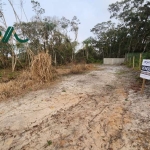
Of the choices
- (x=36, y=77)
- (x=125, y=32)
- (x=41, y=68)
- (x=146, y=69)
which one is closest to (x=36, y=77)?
(x=36, y=77)

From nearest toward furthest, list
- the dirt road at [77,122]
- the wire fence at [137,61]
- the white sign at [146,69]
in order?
the dirt road at [77,122]
the white sign at [146,69]
the wire fence at [137,61]

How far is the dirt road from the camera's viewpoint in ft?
5.64

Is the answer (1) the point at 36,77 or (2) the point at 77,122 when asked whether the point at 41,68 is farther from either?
(2) the point at 77,122

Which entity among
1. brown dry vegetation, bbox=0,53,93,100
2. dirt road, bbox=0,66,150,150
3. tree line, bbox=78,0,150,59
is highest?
tree line, bbox=78,0,150,59

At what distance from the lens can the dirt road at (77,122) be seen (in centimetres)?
172

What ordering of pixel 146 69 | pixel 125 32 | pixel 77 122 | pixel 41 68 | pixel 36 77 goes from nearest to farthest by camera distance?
1. pixel 77 122
2. pixel 146 69
3. pixel 36 77
4. pixel 41 68
5. pixel 125 32

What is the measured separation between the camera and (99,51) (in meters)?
19.4

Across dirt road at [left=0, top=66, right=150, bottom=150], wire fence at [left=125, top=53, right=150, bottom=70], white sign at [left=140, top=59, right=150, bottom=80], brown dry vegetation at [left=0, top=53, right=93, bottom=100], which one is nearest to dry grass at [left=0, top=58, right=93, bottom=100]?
brown dry vegetation at [left=0, top=53, right=93, bottom=100]

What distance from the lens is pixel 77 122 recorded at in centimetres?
221

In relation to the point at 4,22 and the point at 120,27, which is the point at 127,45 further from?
the point at 4,22

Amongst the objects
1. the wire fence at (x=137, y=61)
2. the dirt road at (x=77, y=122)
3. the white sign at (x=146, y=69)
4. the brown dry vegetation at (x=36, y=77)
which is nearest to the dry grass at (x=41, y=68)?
the brown dry vegetation at (x=36, y=77)

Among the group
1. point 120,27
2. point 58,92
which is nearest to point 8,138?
point 58,92

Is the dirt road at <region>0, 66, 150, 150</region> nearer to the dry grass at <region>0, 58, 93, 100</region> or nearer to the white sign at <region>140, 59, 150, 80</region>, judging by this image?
the white sign at <region>140, 59, 150, 80</region>

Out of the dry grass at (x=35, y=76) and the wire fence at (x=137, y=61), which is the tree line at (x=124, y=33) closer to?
the wire fence at (x=137, y=61)
